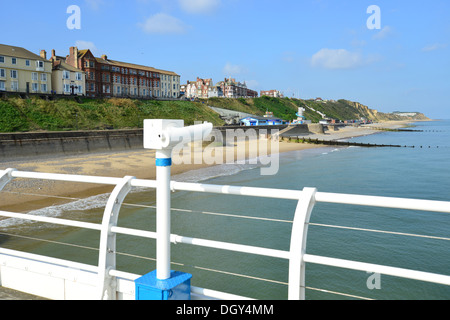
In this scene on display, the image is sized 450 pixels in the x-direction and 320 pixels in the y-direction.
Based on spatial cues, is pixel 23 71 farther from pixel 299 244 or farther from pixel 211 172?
pixel 299 244

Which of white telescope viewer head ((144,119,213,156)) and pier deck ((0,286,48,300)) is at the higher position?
white telescope viewer head ((144,119,213,156))

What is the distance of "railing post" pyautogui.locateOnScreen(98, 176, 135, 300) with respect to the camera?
120 inches

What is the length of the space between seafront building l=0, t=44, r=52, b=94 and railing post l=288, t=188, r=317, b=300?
175ft

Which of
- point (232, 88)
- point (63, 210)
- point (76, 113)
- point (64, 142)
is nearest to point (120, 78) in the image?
point (76, 113)

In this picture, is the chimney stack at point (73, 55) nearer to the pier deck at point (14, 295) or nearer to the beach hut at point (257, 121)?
the beach hut at point (257, 121)

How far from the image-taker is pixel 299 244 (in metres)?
2.37

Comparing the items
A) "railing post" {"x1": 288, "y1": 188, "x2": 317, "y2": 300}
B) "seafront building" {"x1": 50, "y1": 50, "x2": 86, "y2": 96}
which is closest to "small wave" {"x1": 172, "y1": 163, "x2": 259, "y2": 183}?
"railing post" {"x1": 288, "y1": 188, "x2": 317, "y2": 300}

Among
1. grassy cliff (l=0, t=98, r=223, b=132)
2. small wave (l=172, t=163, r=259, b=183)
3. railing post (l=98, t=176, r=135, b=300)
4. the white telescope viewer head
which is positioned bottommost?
small wave (l=172, t=163, r=259, b=183)

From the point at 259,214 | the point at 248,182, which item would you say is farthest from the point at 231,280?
the point at 248,182

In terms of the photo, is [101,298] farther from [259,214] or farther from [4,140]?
[4,140]

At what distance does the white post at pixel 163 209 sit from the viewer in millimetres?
2694

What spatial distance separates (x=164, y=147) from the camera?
103 inches

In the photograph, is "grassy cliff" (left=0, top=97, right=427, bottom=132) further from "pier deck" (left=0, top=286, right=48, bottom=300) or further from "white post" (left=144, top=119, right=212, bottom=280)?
"white post" (left=144, top=119, right=212, bottom=280)

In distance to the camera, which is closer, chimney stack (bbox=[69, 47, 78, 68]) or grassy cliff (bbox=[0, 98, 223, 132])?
grassy cliff (bbox=[0, 98, 223, 132])
